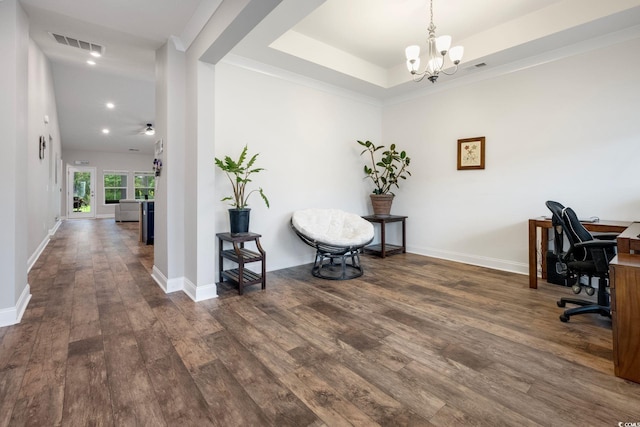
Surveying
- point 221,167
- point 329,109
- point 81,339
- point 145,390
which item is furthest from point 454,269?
point 81,339

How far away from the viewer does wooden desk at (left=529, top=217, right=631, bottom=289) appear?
Result: 2.83 meters

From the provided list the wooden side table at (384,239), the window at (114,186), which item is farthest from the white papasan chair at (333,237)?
the window at (114,186)

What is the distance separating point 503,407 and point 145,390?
5.92ft

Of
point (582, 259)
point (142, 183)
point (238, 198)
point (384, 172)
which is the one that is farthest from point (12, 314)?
point (142, 183)

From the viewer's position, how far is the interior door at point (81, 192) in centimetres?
1116

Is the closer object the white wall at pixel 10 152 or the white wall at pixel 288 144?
the white wall at pixel 10 152

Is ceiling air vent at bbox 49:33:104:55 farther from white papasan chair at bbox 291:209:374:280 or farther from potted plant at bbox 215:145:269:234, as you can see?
white papasan chair at bbox 291:209:374:280

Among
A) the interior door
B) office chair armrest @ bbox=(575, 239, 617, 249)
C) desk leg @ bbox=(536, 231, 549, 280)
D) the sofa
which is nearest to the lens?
office chair armrest @ bbox=(575, 239, 617, 249)

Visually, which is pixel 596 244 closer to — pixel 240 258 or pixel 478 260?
pixel 478 260

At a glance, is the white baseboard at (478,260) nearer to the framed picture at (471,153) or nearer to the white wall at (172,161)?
the framed picture at (471,153)

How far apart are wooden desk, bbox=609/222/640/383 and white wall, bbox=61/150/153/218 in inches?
552

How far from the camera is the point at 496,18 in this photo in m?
3.31

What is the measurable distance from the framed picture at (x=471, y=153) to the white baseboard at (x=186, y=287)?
3.70 metres

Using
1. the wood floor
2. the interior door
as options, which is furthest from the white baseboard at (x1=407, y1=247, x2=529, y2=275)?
the interior door
